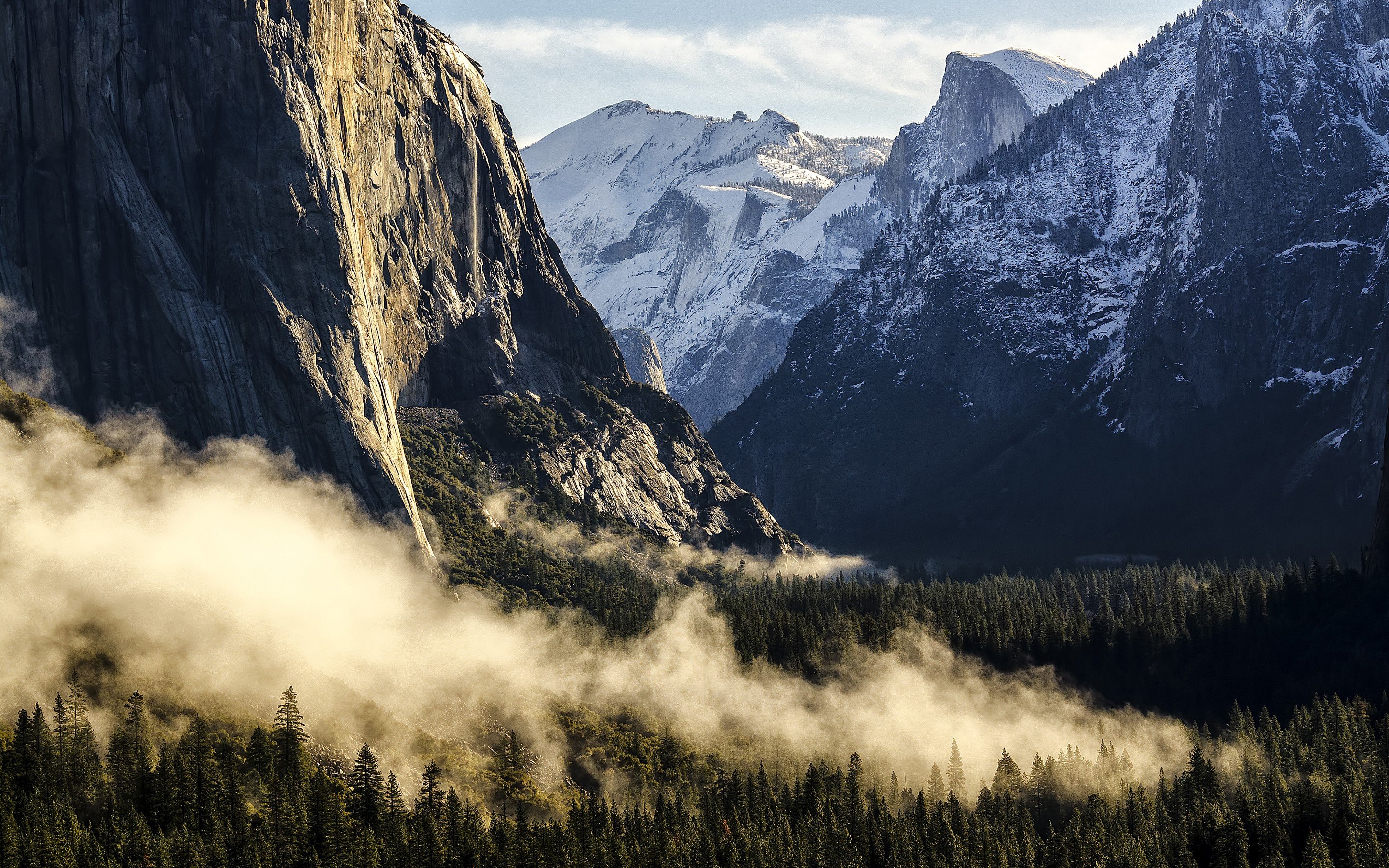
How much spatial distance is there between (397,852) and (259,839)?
16624 millimetres

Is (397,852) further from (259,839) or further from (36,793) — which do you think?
(36,793)

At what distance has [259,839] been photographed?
644ft

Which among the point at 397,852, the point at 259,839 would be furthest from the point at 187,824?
the point at 397,852

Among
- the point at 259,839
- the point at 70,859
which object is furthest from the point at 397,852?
the point at 70,859

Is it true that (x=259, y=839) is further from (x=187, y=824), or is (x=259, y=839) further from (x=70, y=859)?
(x=70, y=859)

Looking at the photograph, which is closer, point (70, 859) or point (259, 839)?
point (70, 859)

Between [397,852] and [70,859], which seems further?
[397,852]

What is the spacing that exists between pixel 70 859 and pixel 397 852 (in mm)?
38433

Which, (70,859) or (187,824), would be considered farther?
(187,824)

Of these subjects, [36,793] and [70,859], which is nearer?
[70,859]

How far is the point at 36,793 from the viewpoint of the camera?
196 meters

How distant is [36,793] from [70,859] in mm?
19214

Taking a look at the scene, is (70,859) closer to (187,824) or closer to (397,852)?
(187,824)

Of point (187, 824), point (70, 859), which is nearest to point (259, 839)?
point (187, 824)
